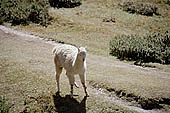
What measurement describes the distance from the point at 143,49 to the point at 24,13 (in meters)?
15.4

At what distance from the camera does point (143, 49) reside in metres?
20.6

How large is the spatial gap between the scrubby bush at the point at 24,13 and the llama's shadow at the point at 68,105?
17.4 m

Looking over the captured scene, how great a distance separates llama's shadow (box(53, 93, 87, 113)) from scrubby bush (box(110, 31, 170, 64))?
9.89 metres

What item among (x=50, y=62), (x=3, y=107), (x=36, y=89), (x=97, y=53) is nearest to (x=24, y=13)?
(x=97, y=53)

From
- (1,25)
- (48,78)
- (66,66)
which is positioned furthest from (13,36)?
(66,66)

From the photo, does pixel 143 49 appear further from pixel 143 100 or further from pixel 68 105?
pixel 68 105

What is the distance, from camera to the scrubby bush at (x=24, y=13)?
91.7 ft

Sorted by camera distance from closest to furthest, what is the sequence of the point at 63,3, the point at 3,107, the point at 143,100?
the point at 3,107 < the point at 143,100 < the point at 63,3

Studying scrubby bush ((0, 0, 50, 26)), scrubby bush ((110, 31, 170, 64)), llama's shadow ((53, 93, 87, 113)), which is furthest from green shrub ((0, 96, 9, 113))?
scrubby bush ((0, 0, 50, 26))

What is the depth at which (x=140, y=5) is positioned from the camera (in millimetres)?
35000

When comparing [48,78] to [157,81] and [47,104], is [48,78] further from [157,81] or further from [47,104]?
[157,81]

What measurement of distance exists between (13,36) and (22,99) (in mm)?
12689

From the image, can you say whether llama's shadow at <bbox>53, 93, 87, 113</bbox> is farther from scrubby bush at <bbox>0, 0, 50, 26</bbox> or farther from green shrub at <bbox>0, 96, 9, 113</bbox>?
scrubby bush at <bbox>0, 0, 50, 26</bbox>

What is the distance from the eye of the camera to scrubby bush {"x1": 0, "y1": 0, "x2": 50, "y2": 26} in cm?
2795
